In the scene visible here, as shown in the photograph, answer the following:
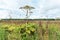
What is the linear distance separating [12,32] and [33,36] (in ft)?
2.09

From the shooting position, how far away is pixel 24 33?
731 centimetres

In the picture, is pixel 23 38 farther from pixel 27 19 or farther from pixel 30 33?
pixel 27 19

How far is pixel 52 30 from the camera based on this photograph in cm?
745

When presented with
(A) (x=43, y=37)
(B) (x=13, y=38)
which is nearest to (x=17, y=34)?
(B) (x=13, y=38)

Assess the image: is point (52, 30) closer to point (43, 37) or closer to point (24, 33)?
point (43, 37)

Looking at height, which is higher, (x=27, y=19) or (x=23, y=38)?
(x=27, y=19)

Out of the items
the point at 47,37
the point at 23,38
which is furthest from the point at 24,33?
the point at 47,37

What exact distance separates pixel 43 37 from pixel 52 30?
36 centimetres

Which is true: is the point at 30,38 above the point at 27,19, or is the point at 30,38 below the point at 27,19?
below

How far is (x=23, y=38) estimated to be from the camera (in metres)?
7.29

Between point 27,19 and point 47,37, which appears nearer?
point 47,37

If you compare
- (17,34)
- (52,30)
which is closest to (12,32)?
(17,34)

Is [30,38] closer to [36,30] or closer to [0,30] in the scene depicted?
[36,30]

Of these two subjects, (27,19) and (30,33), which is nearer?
(30,33)
